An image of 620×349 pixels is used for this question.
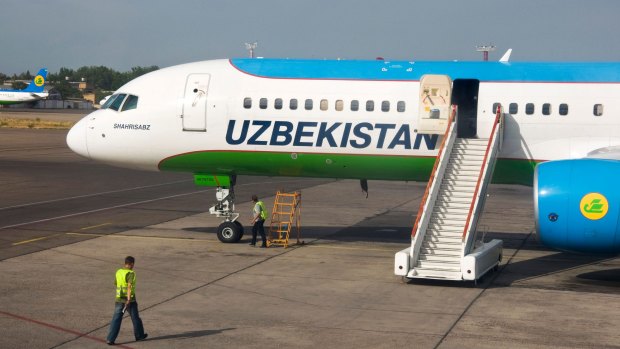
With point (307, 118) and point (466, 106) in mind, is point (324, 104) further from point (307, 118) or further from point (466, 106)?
point (466, 106)

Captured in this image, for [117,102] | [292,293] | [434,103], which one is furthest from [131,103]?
[292,293]

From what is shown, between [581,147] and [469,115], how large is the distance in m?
3.53

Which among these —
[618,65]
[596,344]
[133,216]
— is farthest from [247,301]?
[133,216]

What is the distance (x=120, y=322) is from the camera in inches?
671

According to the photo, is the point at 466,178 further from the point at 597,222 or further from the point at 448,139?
the point at 597,222

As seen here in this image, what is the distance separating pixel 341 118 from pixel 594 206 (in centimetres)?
856

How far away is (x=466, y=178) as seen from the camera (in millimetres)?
25641

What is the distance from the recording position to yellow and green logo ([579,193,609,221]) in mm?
21469

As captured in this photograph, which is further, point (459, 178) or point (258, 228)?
point (258, 228)

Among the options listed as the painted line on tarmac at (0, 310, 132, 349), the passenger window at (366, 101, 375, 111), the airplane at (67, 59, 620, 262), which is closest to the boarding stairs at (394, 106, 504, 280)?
the airplane at (67, 59, 620, 262)

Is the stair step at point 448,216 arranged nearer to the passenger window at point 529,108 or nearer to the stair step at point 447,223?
the stair step at point 447,223

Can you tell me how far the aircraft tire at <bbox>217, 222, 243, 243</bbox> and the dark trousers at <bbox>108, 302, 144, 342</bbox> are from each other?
11.4 meters

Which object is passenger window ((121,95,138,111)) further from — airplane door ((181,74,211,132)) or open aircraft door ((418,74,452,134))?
open aircraft door ((418,74,452,134))

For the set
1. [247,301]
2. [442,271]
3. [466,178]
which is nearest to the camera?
[247,301]
